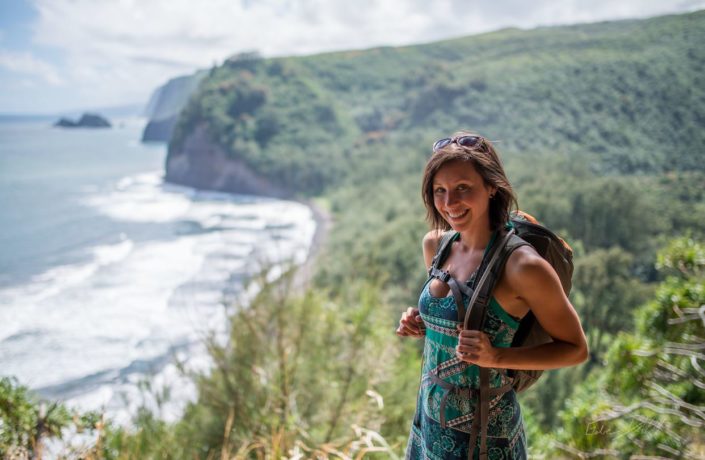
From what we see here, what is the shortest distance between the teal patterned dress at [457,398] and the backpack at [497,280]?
23 millimetres

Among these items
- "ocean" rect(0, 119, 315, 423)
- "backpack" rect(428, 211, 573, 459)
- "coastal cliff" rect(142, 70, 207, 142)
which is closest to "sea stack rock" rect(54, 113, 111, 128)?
→ "ocean" rect(0, 119, 315, 423)

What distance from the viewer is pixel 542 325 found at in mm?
1095

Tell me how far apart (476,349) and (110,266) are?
20786mm

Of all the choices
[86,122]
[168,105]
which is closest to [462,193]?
[86,122]

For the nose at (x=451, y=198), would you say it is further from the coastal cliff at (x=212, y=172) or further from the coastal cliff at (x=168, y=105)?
the coastal cliff at (x=168, y=105)

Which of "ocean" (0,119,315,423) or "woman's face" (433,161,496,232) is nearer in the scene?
"woman's face" (433,161,496,232)

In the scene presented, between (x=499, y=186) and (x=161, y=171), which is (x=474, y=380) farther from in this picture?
(x=161, y=171)

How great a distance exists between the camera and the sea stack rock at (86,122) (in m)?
39.6

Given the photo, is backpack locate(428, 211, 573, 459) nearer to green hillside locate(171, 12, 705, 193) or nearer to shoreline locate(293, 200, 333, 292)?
shoreline locate(293, 200, 333, 292)

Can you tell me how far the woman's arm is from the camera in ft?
3.43

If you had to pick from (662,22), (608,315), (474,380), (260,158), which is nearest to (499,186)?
(474,380)

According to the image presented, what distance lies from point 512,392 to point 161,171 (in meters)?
44.9

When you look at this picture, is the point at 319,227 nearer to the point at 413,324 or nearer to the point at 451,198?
the point at 413,324

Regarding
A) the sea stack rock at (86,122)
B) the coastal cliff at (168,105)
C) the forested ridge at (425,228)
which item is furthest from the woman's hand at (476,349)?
the coastal cliff at (168,105)
